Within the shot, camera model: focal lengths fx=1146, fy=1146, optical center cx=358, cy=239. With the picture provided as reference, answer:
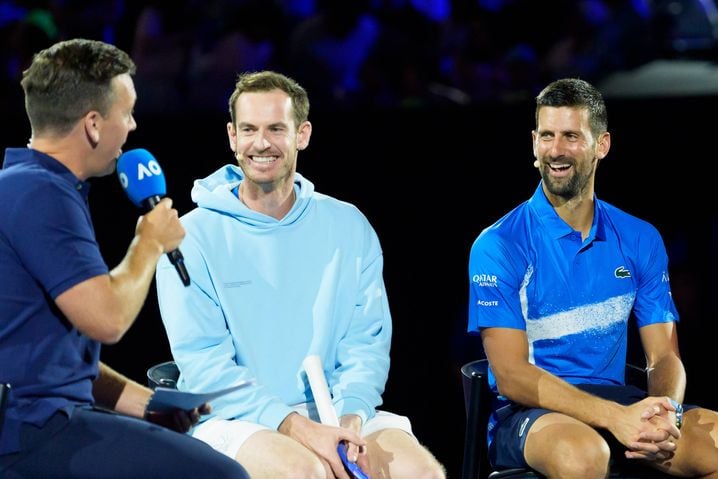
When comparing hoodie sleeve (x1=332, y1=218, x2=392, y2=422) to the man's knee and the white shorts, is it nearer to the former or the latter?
the white shorts

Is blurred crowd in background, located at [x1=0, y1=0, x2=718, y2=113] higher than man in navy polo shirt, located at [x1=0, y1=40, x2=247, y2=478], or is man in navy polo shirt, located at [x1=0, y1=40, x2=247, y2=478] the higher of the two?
blurred crowd in background, located at [x1=0, y1=0, x2=718, y2=113]

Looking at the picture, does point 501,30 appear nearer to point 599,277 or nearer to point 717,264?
point 717,264

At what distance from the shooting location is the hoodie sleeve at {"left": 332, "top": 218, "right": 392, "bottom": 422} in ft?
10.5

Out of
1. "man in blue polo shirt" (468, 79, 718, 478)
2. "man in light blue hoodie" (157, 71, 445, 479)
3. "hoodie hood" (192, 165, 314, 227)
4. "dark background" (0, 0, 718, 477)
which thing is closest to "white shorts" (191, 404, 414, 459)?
"man in light blue hoodie" (157, 71, 445, 479)

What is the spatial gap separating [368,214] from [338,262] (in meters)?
1.63

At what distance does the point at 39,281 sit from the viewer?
2410 mm

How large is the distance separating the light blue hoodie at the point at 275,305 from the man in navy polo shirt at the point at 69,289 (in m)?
0.53

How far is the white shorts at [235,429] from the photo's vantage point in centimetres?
298

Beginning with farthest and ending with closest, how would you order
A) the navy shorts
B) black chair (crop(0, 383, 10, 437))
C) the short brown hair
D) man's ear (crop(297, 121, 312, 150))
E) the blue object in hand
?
man's ear (crop(297, 121, 312, 150)) < the navy shorts < the blue object in hand < the short brown hair < black chair (crop(0, 383, 10, 437))

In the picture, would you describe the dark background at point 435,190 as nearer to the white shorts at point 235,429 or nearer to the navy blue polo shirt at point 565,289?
the navy blue polo shirt at point 565,289

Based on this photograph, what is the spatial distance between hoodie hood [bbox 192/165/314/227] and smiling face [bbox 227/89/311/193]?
0.08 metres

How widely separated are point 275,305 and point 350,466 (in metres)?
0.57

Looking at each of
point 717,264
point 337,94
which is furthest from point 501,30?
point 717,264

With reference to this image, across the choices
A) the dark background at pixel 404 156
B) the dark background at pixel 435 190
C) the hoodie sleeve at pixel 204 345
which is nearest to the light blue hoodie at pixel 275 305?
the hoodie sleeve at pixel 204 345
